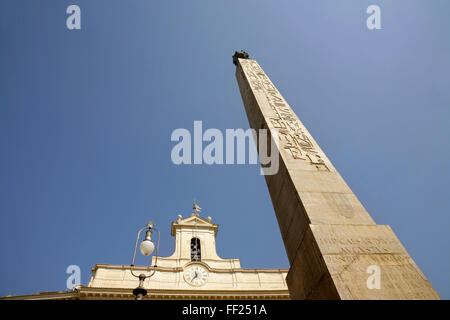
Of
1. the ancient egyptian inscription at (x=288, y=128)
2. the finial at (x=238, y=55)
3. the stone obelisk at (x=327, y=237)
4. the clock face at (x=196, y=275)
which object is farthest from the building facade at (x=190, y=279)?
the stone obelisk at (x=327, y=237)

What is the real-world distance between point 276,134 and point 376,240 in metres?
2.81

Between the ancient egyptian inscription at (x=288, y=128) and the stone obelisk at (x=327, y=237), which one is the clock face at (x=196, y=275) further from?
the stone obelisk at (x=327, y=237)

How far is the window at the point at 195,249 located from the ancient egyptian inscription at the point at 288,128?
19.6m

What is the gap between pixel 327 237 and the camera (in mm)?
3592

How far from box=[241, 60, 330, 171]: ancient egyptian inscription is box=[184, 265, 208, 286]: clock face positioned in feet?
57.6

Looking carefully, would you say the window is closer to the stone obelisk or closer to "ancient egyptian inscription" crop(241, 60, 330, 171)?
"ancient egyptian inscription" crop(241, 60, 330, 171)

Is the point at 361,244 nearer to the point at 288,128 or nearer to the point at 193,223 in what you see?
the point at 288,128

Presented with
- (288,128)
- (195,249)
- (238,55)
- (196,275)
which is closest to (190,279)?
(196,275)

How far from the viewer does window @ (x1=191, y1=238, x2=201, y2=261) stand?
24753 millimetres

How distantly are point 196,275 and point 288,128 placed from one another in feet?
61.3

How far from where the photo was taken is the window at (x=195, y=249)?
81.2ft

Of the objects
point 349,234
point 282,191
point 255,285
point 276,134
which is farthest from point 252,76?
point 255,285
